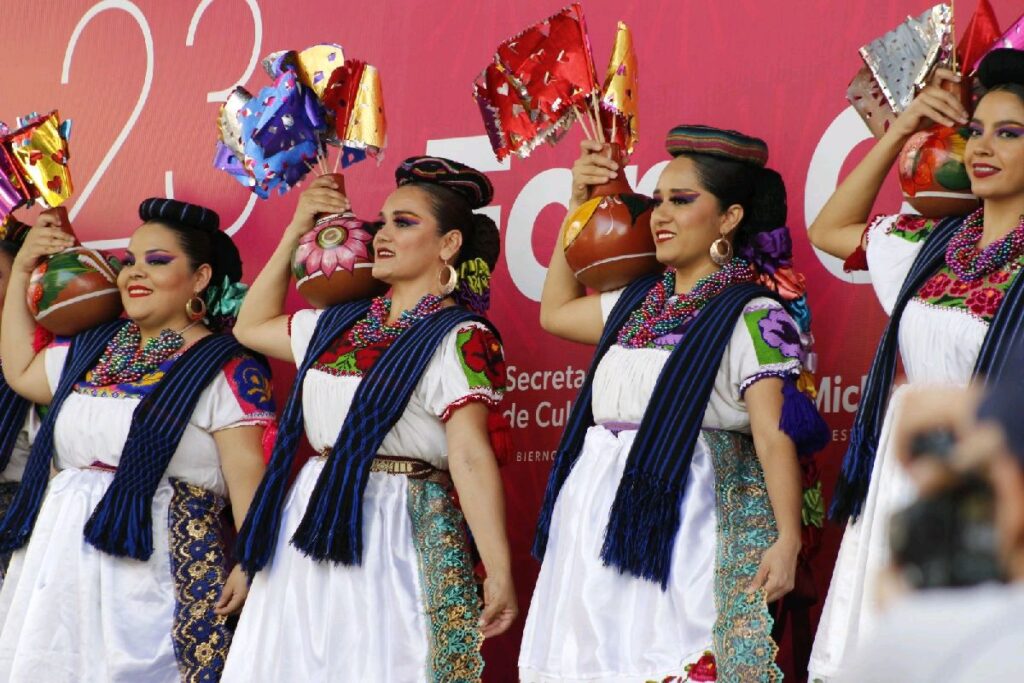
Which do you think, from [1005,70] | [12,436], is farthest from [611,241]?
[12,436]

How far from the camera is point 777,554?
312 cm

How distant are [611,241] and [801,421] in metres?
0.66

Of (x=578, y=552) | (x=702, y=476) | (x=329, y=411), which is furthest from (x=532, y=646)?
(x=329, y=411)

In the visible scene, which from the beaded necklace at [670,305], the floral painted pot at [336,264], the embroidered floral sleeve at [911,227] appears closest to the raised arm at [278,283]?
the floral painted pot at [336,264]

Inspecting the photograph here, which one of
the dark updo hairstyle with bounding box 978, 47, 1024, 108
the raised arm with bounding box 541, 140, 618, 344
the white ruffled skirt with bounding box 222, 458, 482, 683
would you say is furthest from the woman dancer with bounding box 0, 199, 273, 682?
the dark updo hairstyle with bounding box 978, 47, 1024, 108

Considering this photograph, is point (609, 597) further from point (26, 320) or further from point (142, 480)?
point (26, 320)

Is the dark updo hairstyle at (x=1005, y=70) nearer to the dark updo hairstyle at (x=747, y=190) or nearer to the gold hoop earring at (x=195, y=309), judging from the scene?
the dark updo hairstyle at (x=747, y=190)

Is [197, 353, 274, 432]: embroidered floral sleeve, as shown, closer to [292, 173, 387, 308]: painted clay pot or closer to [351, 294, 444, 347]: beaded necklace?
[292, 173, 387, 308]: painted clay pot

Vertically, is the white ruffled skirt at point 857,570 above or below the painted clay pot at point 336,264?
below

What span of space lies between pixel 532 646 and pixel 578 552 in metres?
0.22

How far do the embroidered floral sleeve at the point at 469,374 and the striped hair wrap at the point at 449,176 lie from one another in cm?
43

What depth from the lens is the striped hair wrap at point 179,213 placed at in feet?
14.6

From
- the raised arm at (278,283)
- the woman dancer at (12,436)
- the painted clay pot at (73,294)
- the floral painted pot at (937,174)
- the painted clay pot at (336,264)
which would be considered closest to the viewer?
the floral painted pot at (937,174)

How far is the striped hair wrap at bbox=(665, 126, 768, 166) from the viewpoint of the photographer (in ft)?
11.4
